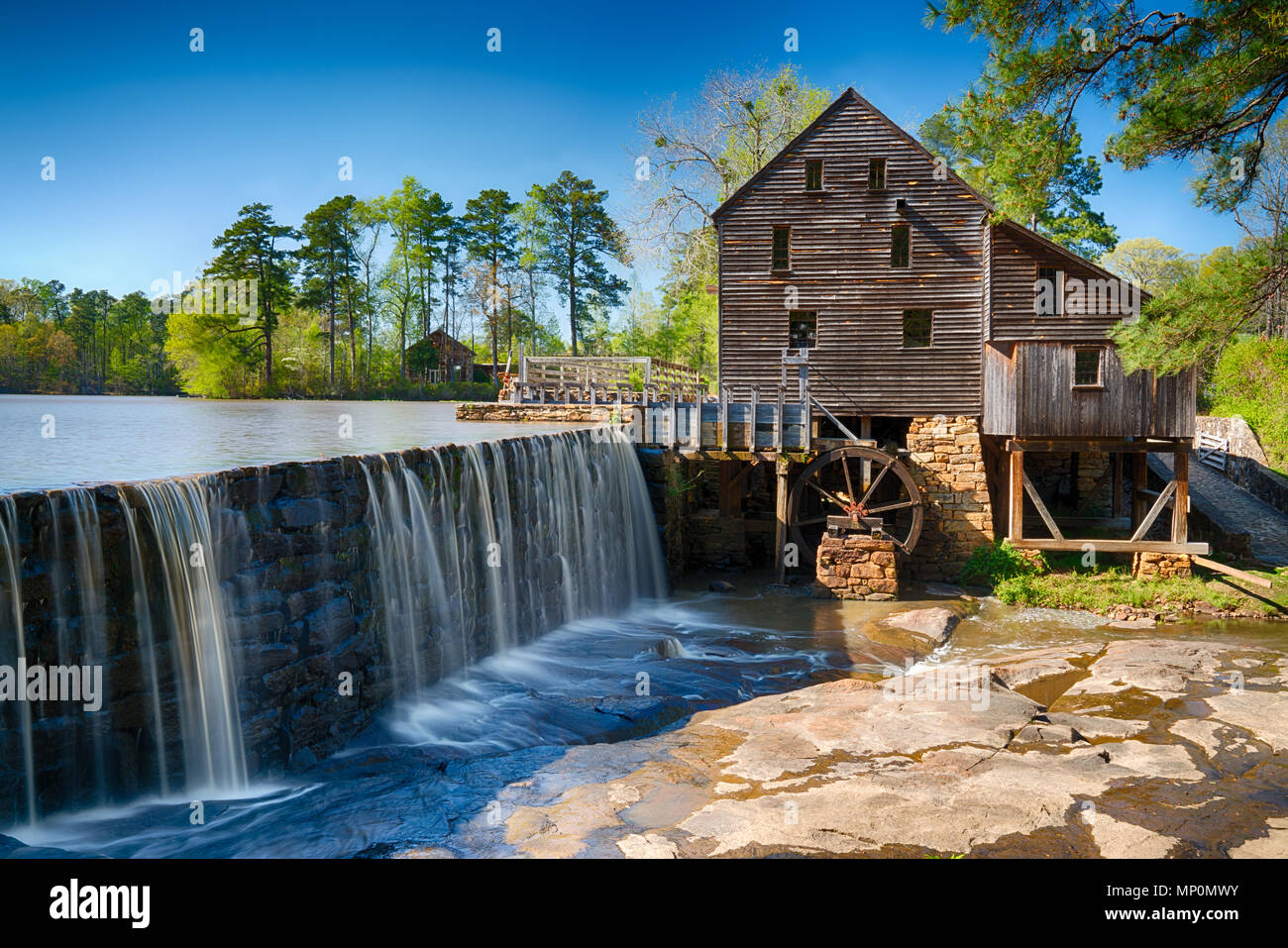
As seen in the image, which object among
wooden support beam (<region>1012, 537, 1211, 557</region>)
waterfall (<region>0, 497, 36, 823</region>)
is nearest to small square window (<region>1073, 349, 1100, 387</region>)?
wooden support beam (<region>1012, 537, 1211, 557</region>)

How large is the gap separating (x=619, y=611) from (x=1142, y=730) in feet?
33.2

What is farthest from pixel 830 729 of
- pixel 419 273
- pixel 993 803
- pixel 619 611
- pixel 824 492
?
pixel 419 273

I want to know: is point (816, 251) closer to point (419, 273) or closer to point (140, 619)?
point (140, 619)

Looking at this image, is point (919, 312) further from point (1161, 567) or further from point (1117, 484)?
point (1161, 567)

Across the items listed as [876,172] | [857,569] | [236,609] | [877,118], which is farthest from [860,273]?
[236,609]

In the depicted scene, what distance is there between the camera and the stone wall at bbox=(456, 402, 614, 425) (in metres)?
24.2

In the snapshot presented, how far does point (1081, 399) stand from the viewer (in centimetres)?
1883

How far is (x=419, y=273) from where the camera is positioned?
5775cm

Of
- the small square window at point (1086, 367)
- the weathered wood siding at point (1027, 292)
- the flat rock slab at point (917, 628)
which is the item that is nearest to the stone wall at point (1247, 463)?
the small square window at point (1086, 367)

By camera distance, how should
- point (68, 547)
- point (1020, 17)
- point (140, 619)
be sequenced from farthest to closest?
point (1020, 17) < point (140, 619) < point (68, 547)

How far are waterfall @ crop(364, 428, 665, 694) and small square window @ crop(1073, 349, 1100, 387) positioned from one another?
33.9 feet

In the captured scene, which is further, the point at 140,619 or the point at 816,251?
the point at 816,251

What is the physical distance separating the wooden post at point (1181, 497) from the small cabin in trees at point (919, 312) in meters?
0.06

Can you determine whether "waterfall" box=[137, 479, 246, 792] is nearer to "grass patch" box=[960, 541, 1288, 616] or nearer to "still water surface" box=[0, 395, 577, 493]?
"still water surface" box=[0, 395, 577, 493]
